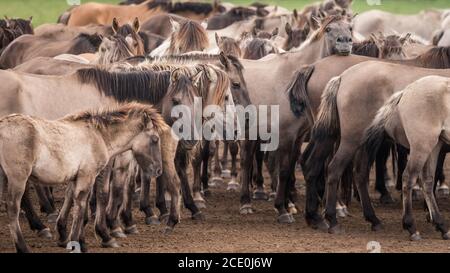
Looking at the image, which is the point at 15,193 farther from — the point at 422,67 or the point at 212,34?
the point at 212,34

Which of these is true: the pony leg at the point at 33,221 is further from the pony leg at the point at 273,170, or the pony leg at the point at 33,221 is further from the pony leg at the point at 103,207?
the pony leg at the point at 273,170

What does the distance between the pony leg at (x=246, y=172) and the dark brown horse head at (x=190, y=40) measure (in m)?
1.85

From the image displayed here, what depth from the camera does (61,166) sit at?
8.26m

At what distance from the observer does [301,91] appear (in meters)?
10.9

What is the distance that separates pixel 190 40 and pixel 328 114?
3.48 metres

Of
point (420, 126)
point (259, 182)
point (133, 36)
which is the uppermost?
point (420, 126)

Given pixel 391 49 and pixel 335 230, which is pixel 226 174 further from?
pixel 335 230

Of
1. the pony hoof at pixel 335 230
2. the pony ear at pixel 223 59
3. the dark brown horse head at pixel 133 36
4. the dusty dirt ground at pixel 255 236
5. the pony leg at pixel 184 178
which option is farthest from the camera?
the dark brown horse head at pixel 133 36

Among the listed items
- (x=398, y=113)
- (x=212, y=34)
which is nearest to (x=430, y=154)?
(x=398, y=113)

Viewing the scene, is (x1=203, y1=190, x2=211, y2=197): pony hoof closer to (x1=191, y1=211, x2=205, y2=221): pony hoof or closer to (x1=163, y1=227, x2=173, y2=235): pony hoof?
(x1=191, y1=211, x2=205, y2=221): pony hoof

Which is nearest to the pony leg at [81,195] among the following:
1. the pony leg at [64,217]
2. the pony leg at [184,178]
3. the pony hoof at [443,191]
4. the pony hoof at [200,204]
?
the pony leg at [64,217]

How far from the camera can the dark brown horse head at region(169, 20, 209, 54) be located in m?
13.3

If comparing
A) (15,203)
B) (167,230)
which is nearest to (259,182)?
(167,230)

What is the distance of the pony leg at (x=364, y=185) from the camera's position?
1027cm
